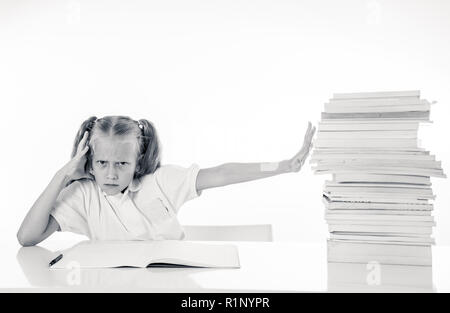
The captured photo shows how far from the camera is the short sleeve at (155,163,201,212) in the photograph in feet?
5.89

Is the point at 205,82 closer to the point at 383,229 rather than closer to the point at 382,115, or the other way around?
the point at 382,115

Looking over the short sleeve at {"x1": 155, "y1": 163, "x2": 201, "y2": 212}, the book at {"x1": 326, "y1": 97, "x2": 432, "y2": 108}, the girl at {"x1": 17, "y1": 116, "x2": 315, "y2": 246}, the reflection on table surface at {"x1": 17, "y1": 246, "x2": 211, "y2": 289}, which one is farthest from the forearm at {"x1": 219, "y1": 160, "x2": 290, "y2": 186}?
the reflection on table surface at {"x1": 17, "y1": 246, "x2": 211, "y2": 289}

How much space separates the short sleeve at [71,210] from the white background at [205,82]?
1191mm

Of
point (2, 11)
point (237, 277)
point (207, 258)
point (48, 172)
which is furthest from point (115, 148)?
point (2, 11)

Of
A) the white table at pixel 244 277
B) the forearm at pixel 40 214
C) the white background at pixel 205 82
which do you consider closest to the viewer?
the white table at pixel 244 277

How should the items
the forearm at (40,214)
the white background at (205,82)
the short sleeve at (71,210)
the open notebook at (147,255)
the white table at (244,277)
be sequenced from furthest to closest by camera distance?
1. the white background at (205,82)
2. the short sleeve at (71,210)
3. the forearm at (40,214)
4. the open notebook at (147,255)
5. the white table at (244,277)

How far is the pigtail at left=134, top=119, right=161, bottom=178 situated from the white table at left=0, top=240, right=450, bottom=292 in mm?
511

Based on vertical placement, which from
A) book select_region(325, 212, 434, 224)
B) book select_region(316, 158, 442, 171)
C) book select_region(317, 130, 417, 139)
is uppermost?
book select_region(317, 130, 417, 139)

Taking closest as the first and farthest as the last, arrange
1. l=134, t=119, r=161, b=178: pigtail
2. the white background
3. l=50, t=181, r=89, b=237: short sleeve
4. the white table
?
the white table
l=50, t=181, r=89, b=237: short sleeve
l=134, t=119, r=161, b=178: pigtail
the white background

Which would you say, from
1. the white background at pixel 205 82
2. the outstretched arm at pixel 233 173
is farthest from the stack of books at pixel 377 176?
the white background at pixel 205 82

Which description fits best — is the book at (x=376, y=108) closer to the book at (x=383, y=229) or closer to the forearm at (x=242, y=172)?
the book at (x=383, y=229)

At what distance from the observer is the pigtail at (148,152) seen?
5.86 ft

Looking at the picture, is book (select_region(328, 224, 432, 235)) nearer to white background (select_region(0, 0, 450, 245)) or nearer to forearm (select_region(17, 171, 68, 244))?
forearm (select_region(17, 171, 68, 244))

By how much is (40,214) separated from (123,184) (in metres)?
0.28
